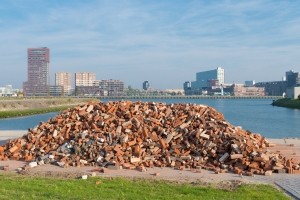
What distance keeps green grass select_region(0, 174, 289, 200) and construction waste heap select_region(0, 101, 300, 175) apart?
249 cm

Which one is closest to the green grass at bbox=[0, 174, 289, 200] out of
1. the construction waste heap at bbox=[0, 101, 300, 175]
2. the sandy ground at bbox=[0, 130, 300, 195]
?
the sandy ground at bbox=[0, 130, 300, 195]

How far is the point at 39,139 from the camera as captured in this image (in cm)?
1504

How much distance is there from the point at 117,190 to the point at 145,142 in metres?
5.21

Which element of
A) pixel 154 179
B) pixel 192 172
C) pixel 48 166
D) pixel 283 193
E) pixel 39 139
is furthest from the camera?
pixel 39 139

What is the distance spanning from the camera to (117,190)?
890 cm

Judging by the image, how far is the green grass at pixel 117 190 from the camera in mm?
8273

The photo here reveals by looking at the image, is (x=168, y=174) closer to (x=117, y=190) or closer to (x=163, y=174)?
(x=163, y=174)

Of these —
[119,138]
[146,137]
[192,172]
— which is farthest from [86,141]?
[192,172]

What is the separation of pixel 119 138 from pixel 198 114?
3.39 m

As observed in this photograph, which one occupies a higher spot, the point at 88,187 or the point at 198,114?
the point at 198,114

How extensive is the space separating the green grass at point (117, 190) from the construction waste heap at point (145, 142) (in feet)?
8.18

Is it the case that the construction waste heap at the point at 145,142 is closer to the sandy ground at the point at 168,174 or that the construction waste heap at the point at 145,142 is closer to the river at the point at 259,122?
the sandy ground at the point at 168,174

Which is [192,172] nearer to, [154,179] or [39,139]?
[154,179]

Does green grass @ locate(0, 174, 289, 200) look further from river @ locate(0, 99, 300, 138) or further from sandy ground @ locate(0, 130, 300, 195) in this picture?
A: river @ locate(0, 99, 300, 138)
